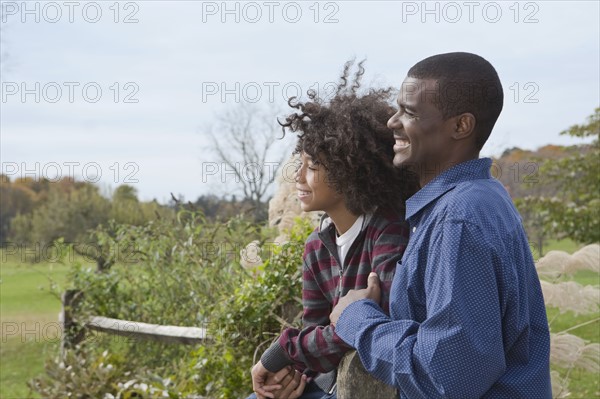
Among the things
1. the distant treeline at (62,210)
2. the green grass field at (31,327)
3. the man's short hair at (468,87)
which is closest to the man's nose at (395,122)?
the man's short hair at (468,87)

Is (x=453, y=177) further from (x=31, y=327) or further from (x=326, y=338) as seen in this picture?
(x=31, y=327)

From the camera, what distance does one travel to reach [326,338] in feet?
6.88

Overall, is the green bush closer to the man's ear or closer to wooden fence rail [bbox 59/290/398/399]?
wooden fence rail [bbox 59/290/398/399]

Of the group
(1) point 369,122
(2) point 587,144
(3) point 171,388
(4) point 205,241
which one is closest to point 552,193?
(2) point 587,144

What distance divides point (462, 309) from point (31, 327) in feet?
Result: 30.5

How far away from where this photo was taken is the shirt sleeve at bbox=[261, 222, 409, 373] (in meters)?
2.06

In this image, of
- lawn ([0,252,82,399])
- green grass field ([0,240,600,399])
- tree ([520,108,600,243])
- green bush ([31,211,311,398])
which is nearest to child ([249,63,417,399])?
green bush ([31,211,311,398])

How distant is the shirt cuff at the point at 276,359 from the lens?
225 cm

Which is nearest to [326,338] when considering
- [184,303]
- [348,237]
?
[348,237]

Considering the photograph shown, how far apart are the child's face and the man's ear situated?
0.57 m

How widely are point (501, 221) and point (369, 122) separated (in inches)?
27.8

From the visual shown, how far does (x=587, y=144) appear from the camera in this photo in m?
12.1

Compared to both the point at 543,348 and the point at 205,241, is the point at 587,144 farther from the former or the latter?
the point at 543,348

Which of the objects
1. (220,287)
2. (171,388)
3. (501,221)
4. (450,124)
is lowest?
(171,388)
